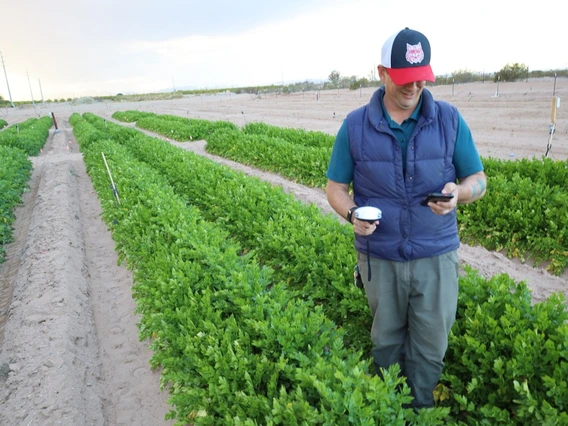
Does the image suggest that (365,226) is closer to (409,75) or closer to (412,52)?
(409,75)

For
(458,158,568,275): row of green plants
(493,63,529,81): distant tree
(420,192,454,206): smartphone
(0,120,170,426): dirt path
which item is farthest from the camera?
(493,63,529,81): distant tree

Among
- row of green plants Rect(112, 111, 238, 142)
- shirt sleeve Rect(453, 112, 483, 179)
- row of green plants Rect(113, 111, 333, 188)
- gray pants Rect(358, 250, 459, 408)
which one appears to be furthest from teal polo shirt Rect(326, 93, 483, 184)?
row of green plants Rect(112, 111, 238, 142)

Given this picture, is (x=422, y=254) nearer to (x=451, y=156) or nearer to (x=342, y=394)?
(x=451, y=156)

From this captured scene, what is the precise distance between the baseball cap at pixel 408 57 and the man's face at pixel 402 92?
0.05 meters

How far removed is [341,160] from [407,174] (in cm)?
43

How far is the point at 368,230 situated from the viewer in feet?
7.14

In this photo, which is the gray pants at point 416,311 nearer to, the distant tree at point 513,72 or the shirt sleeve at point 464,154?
the shirt sleeve at point 464,154

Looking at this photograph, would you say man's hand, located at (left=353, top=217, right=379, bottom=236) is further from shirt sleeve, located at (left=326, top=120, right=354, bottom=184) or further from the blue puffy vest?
shirt sleeve, located at (left=326, top=120, right=354, bottom=184)

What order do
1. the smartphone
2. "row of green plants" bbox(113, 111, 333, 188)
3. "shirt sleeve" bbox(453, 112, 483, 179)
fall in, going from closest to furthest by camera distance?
the smartphone < "shirt sleeve" bbox(453, 112, 483, 179) < "row of green plants" bbox(113, 111, 333, 188)

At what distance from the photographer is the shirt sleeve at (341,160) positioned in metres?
2.41

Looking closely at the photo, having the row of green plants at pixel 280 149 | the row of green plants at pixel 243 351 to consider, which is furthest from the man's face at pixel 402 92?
the row of green plants at pixel 280 149

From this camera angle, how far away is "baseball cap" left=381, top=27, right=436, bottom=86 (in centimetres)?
208

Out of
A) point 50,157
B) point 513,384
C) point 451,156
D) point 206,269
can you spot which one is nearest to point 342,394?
point 513,384

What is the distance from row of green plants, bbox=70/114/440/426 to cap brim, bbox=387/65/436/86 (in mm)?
1775
